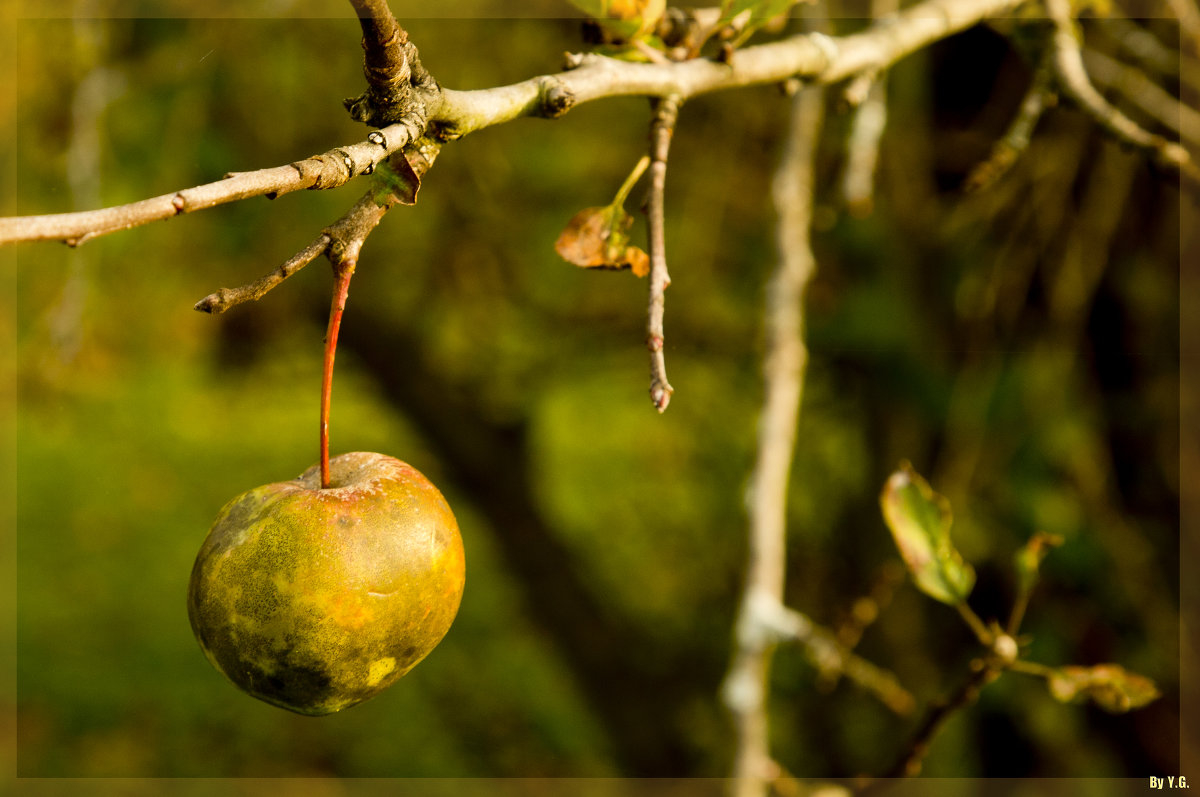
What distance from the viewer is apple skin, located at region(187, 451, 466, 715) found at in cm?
62

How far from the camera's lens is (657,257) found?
2.01 ft

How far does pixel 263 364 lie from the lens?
310cm

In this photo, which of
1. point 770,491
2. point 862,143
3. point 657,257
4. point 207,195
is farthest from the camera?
point 862,143

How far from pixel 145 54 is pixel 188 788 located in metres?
3.07

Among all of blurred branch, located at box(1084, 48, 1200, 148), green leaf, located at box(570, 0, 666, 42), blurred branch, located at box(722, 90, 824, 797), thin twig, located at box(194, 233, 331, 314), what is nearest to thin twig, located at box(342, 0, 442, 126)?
thin twig, located at box(194, 233, 331, 314)

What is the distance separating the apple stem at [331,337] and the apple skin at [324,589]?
30 mm

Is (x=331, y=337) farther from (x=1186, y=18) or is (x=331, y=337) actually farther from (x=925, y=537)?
(x=1186, y=18)

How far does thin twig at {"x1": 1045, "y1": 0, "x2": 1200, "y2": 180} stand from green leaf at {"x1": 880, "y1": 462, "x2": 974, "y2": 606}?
0.41 m

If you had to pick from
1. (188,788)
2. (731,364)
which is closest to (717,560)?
(731,364)

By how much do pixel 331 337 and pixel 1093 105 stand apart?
865mm

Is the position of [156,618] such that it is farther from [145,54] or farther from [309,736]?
[145,54]

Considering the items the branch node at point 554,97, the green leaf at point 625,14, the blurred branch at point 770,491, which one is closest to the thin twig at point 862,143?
the blurred branch at point 770,491

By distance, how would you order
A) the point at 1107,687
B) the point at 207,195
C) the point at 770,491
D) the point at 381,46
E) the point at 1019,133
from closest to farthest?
the point at 207,195
the point at 381,46
the point at 1107,687
the point at 1019,133
the point at 770,491

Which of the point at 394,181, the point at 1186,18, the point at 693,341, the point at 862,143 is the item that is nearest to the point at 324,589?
the point at 394,181
